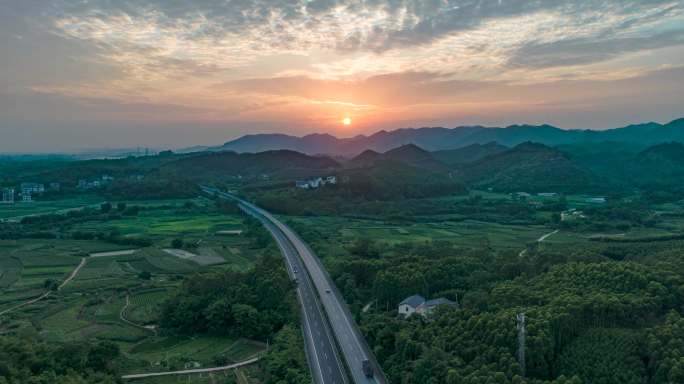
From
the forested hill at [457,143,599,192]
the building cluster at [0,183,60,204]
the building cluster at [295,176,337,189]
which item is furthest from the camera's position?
the forested hill at [457,143,599,192]

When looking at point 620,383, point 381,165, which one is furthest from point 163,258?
point 381,165

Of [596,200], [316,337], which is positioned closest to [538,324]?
[316,337]

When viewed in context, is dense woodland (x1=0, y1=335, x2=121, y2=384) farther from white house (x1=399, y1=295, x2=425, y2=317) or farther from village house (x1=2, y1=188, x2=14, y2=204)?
village house (x1=2, y1=188, x2=14, y2=204)

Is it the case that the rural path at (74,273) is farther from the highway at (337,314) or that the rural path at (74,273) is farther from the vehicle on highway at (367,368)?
the vehicle on highway at (367,368)

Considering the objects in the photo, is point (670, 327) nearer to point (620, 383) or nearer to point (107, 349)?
point (620, 383)

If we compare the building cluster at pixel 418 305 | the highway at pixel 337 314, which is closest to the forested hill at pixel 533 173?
the highway at pixel 337 314

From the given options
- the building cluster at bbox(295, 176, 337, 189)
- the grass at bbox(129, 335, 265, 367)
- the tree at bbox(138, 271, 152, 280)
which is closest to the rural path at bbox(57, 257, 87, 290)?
the tree at bbox(138, 271, 152, 280)
